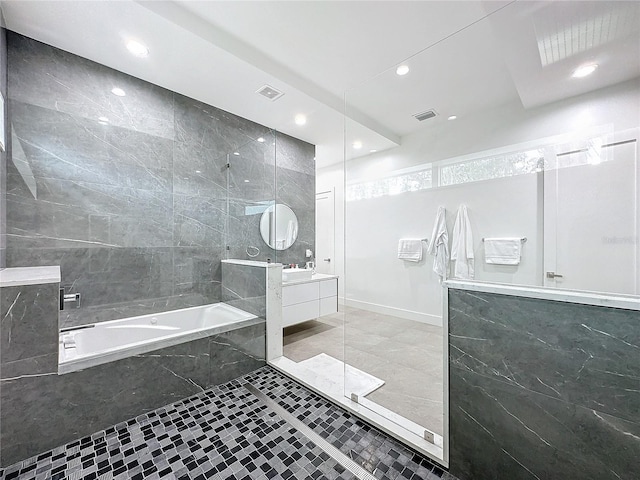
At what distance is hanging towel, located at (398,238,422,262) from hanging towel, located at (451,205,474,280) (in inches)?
17.7

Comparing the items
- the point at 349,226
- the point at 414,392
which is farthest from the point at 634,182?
the point at 349,226

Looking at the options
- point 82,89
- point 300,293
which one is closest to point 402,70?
point 300,293

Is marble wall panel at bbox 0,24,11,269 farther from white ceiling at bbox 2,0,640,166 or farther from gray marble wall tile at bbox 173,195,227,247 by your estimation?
gray marble wall tile at bbox 173,195,227,247

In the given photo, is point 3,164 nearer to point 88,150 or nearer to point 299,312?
point 88,150

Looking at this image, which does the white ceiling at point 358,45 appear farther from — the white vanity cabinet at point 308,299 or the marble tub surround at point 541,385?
the white vanity cabinet at point 308,299

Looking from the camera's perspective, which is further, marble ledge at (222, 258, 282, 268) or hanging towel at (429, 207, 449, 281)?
marble ledge at (222, 258, 282, 268)

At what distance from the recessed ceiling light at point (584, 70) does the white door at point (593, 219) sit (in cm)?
43

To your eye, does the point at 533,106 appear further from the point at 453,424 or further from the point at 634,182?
the point at 453,424

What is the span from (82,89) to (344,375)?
3264mm

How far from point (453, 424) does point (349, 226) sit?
2.79 metres

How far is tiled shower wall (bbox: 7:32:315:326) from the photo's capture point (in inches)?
79.3

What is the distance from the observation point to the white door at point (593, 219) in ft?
4.67

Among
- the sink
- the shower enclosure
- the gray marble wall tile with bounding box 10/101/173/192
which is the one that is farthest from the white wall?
the gray marble wall tile with bounding box 10/101/173/192

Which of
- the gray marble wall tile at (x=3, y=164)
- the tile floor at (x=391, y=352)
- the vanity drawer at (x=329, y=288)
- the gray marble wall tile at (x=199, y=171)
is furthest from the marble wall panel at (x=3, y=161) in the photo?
the vanity drawer at (x=329, y=288)
